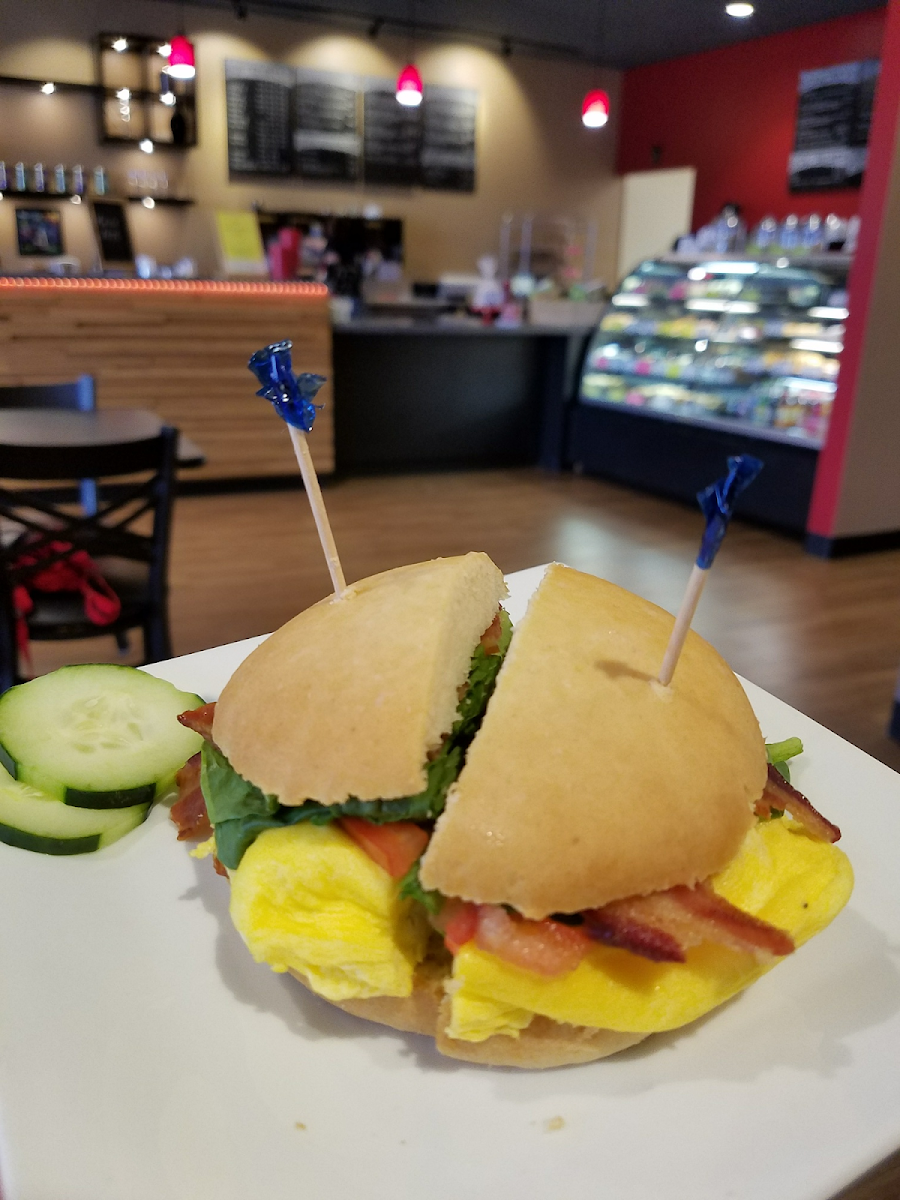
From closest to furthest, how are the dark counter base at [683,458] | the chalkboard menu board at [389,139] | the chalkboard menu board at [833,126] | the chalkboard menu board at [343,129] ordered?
the dark counter base at [683,458] → the chalkboard menu board at [833,126] → the chalkboard menu board at [343,129] → the chalkboard menu board at [389,139]

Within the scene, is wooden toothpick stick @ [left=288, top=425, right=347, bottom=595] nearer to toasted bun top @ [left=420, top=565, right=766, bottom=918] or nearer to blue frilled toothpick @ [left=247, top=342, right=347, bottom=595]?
blue frilled toothpick @ [left=247, top=342, right=347, bottom=595]

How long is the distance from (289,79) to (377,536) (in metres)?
6.04

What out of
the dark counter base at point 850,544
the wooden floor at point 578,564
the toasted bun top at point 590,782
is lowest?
the wooden floor at point 578,564

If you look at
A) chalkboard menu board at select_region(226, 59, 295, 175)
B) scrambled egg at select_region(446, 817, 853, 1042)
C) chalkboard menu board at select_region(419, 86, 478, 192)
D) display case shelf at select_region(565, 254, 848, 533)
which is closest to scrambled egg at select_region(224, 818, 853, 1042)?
scrambled egg at select_region(446, 817, 853, 1042)

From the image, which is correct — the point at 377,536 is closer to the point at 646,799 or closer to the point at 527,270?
the point at 646,799

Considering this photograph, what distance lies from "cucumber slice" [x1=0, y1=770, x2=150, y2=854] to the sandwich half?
0.23 metres

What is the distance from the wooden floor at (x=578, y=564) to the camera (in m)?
3.69

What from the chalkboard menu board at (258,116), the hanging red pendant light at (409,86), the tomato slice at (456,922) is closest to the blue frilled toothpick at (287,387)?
the tomato slice at (456,922)

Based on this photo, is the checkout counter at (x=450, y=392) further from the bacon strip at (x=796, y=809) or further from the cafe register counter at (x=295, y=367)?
the bacon strip at (x=796, y=809)

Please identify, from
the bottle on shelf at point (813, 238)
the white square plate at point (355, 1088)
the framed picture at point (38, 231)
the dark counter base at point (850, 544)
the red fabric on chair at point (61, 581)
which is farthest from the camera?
the framed picture at point (38, 231)

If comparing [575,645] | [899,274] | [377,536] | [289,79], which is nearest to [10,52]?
[289,79]

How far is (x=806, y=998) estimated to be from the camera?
0.97 metres

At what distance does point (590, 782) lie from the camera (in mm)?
886

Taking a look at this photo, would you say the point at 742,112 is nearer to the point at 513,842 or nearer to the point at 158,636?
the point at 158,636
